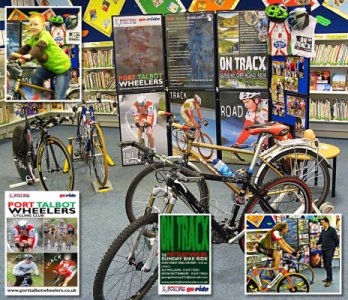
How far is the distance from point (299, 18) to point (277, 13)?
269mm

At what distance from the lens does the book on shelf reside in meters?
6.73

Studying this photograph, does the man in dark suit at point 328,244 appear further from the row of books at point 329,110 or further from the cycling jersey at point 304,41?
the row of books at point 329,110

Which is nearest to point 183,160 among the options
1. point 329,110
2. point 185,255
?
point 185,255

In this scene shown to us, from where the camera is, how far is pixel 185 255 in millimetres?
1715

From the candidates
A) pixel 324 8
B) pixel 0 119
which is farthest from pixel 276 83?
pixel 0 119

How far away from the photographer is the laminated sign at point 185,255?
1680 millimetres

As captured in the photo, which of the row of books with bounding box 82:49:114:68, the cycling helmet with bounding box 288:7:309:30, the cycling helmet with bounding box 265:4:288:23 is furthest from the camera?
the row of books with bounding box 82:49:114:68

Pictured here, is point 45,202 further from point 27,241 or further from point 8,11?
point 8,11

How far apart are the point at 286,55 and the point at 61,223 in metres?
3.54

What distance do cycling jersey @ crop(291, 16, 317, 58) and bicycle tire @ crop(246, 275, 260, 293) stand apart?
3046 mm

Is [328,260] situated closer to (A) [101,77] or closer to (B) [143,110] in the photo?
(B) [143,110]

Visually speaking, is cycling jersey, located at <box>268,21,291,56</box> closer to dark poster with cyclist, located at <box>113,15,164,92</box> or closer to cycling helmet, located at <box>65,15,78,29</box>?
dark poster with cyclist, located at <box>113,15,164,92</box>

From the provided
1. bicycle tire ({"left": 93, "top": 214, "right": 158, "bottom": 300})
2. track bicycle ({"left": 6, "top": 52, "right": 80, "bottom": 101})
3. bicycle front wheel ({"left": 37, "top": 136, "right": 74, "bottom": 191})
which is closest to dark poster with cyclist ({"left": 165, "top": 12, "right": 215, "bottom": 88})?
bicycle front wheel ({"left": 37, "top": 136, "right": 74, "bottom": 191})

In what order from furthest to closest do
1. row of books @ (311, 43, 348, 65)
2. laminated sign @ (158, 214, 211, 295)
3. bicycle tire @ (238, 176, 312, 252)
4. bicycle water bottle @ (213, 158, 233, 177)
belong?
1. row of books @ (311, 43, 348, 65)
2. bicycle tire @ (238, 176, 312, 252)
3. bicycle water bottle @ (213, 158, 233, 177)
4. laminated sign @ (158, 214, 211, 295)
